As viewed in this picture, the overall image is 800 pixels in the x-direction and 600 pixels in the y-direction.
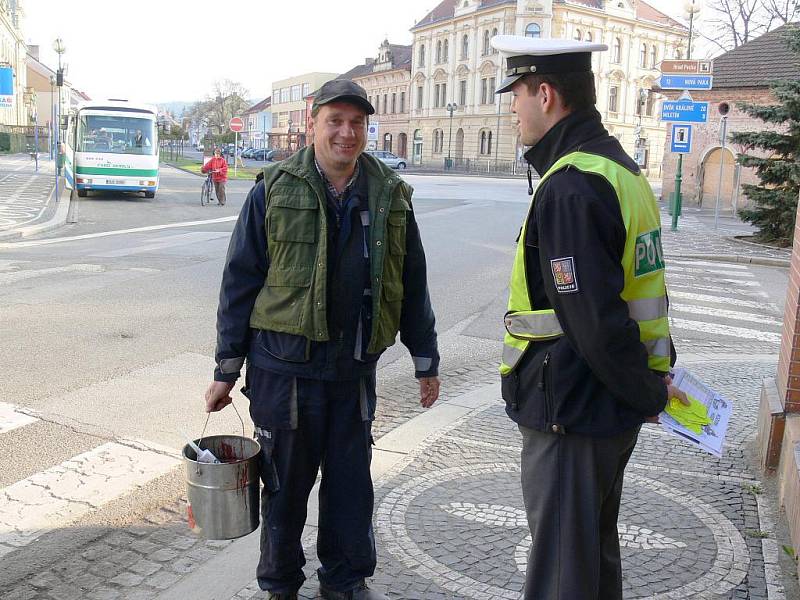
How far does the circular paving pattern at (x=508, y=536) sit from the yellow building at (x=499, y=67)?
2550 inches

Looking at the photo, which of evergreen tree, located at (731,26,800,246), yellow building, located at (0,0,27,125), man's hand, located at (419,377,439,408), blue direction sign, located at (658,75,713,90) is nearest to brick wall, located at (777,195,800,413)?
man's hand, located at (419,377,439,408)

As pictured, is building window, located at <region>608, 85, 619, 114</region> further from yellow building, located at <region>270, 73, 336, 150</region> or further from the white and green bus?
the white and green bus

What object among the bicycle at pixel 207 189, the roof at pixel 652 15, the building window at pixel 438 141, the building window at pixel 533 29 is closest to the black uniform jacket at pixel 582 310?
the bicycle at pixel 207 189

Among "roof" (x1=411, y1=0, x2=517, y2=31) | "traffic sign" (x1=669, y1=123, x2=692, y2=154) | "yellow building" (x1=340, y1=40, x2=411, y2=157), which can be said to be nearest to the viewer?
"traffic sign" (x1=669, y1=123, x2=692, y2=154)

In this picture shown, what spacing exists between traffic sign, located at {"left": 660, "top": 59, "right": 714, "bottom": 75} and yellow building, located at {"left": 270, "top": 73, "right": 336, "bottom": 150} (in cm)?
8973

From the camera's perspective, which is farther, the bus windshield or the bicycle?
the bus windshield

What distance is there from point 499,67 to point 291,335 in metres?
69.7

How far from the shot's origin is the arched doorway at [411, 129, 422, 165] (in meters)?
82.6

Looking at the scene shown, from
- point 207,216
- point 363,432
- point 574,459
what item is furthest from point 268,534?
point 207,216

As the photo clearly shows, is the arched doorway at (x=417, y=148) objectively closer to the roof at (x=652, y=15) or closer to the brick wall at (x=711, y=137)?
the roof at (x=652, y=15)

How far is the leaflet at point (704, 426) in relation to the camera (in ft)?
8.82

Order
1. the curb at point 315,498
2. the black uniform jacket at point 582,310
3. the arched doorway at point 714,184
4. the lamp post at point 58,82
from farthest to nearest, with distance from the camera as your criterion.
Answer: the arched doorway at point 714,184 → the lamp post at point 58,82 → the curb at point 315,498 → the black uniform jacket at point 582,310

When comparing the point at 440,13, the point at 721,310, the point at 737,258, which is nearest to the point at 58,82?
the point at 737,258

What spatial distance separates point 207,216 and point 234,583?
1837 centimetres
